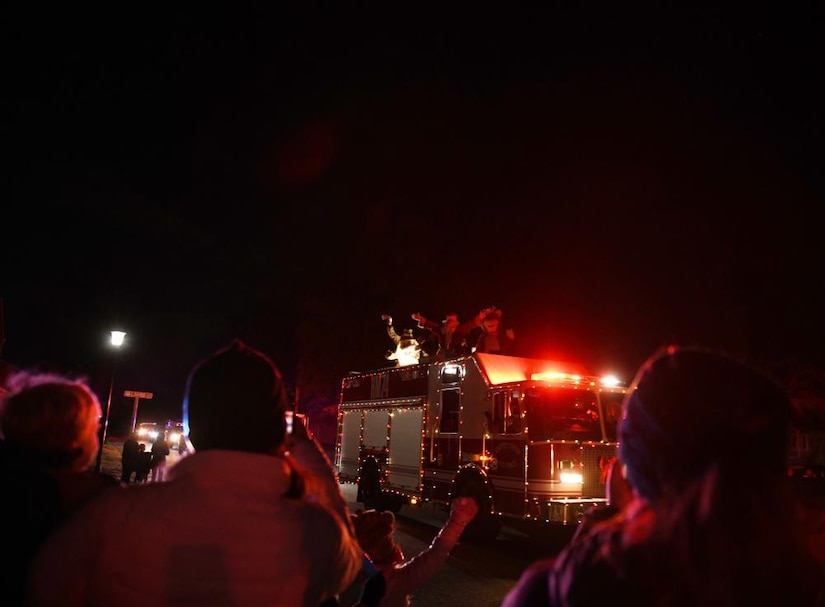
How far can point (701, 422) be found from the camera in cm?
126

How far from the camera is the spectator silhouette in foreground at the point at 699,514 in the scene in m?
1.16

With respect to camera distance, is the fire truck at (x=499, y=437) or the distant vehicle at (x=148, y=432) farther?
the distant vehicle at (x=148, y=432)

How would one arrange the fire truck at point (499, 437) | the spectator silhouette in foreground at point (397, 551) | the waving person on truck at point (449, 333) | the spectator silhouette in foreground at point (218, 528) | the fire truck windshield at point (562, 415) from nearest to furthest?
the spectator silhouette in foreground at point (218, 528) < the spectator silhouette in foreground at point (397, 551) < the fire truck at point (499, 437) < the fire truck windshield at point (562, 415) < the waving person on truck at point (449, 333)

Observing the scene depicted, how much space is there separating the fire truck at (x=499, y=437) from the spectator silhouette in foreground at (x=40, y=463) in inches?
340

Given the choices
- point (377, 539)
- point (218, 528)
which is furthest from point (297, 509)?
point (377, 539)

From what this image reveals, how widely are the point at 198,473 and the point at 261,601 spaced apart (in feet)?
1.27

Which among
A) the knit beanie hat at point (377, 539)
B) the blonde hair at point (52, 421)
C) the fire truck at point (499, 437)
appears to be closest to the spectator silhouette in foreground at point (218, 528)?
the blonde hair at point (52, 421)

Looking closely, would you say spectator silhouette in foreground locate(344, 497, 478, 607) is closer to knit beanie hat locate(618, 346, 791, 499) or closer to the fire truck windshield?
knit beanie hat locate(618, 346, 791, 499)

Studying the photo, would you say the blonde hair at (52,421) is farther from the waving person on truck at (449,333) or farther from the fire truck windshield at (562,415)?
the waving person on truck at (449,333)

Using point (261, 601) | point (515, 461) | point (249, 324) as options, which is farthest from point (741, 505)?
point (249, 324)

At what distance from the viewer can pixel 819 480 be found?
18484mm

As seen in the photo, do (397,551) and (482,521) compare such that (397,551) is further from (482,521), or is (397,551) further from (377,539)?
(482,521)

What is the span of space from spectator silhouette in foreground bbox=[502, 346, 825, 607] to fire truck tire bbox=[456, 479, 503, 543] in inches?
374

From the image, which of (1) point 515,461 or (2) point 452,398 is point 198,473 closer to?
(1) point 515,461
